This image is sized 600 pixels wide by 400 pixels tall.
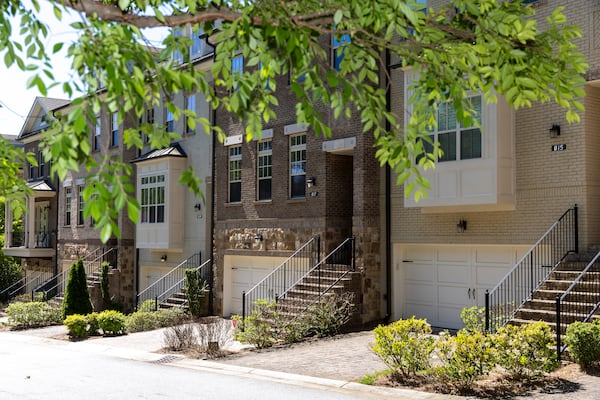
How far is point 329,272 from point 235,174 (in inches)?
253

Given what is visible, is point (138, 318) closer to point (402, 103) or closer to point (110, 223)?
point (402, 103)

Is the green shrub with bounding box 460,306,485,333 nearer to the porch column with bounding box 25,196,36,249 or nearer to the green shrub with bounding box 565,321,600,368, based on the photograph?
the green shrub with bounding box 565,321,600,368

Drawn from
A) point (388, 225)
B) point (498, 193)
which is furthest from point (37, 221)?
point (498, 193)

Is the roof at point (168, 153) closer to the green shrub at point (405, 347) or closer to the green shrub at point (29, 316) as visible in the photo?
the green shrub at point (29, 316)

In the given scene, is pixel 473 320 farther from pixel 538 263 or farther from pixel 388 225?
pixel 388 225

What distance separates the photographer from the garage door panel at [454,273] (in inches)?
752

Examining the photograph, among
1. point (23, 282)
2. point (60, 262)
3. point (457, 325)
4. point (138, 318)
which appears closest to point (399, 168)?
point (457, 325)

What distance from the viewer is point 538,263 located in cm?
1720

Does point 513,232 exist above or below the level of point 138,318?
A: above

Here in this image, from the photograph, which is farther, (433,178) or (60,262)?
(60,262)

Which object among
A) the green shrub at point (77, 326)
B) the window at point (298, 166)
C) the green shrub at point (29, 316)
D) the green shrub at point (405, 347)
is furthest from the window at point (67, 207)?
the green shrub at point (405, 347)

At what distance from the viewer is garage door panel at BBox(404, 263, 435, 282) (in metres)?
20.1

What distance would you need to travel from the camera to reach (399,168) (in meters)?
7.76

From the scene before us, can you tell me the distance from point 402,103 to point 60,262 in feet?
78.0
